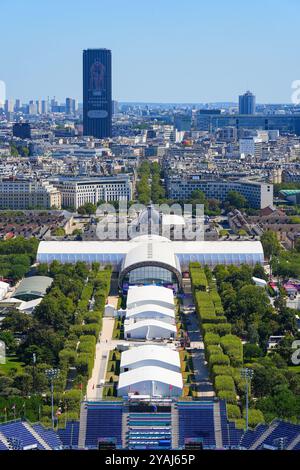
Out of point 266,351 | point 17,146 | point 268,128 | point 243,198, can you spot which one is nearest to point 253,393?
point 266,351

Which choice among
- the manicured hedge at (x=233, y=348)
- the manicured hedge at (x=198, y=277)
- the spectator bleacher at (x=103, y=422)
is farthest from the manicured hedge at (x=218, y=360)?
the manicured hedge at (x=198, y=277)

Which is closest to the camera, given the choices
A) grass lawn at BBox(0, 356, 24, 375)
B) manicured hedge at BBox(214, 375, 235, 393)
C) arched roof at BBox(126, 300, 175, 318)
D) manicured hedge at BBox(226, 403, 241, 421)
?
manicured hedge at BBox(226, 403, 241, 421)

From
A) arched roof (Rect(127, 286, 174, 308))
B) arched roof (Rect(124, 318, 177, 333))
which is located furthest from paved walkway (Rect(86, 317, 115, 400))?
arched roof (Rect(127, 286, 174, 308))

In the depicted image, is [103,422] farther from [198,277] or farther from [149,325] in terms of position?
[198,277]

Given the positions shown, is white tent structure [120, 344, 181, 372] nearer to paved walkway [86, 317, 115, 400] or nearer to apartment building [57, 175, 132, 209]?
paved walkway [86, 317, 115, 400]

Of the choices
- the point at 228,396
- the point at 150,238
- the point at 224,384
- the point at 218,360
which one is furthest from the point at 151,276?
the point at 228,396

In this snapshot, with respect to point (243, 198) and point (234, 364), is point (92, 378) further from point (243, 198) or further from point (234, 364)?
point (243, 198)

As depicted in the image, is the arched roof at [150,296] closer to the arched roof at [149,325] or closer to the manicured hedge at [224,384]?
the arched roof at [149,325]
